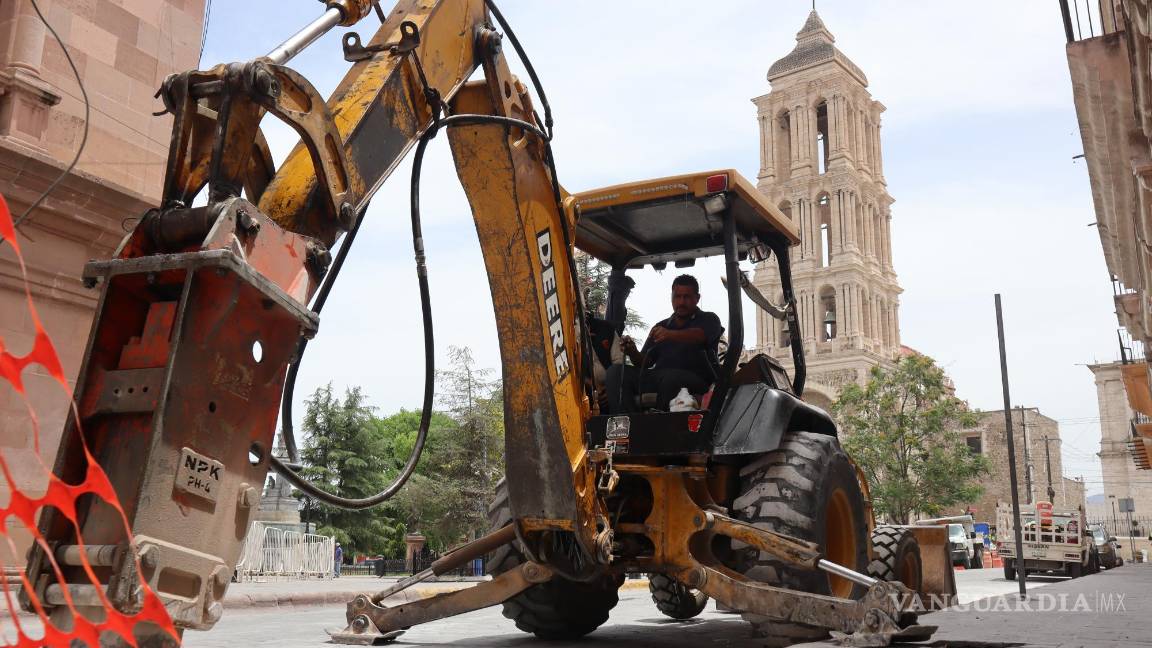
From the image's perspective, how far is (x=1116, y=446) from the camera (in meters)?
64.2

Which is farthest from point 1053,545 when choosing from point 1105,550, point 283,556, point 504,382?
point 504,382

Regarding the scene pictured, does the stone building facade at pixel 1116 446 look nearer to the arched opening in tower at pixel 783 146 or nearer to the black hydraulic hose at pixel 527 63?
the arched opening in tower at pixel 783 146

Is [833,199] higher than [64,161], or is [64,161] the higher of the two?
[833,199]

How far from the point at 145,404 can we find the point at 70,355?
7.23 m

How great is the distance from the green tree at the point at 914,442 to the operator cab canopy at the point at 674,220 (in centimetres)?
3314

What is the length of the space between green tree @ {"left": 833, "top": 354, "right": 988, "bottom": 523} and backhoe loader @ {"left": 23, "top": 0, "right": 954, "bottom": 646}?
31981mm

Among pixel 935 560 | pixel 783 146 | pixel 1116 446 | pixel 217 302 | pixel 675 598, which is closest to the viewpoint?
pixel 217 302

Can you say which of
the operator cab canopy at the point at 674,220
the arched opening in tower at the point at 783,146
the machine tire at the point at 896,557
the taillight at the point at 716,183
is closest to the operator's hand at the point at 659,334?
the operator cab canopy at the point at 674,220

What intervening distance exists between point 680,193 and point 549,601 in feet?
9.40

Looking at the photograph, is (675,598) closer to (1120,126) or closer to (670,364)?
(670,364)

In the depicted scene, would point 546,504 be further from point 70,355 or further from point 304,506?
point 304,506

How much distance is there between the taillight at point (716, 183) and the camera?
6.23 m

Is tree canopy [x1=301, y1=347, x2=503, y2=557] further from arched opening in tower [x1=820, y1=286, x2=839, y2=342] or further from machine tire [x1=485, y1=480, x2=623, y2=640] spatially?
arched opening in tower [x1=820, y1=286, x2=839, y2=342]

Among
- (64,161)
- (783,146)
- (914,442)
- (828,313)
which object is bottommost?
(64,161)
